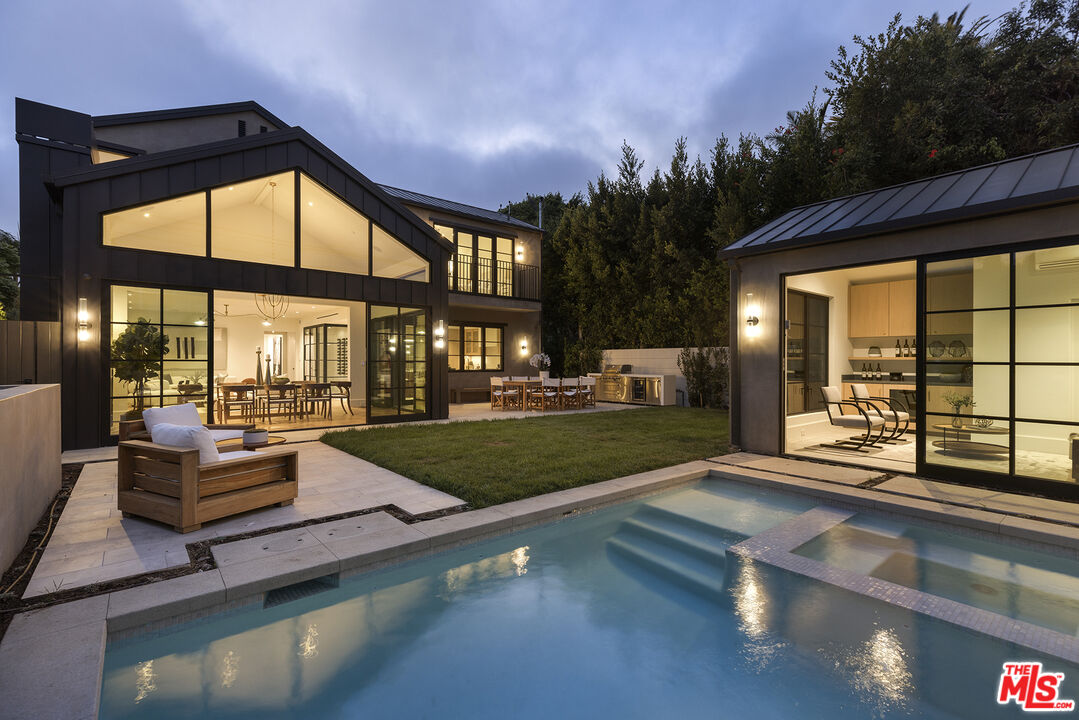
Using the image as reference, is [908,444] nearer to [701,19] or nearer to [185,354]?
[185,354]

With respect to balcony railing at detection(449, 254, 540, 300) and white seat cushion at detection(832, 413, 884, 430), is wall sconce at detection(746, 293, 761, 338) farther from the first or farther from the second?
balcony railing at detection(449, 254, 540, 300)

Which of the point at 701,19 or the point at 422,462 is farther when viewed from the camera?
the point at 701,19

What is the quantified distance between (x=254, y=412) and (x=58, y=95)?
78897 millimetres

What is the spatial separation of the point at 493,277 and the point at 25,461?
11626mm

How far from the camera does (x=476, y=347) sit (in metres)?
14.1

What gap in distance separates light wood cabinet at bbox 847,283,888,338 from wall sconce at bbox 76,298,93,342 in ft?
38.7

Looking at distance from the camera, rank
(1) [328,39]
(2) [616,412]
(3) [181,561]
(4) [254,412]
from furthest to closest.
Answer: (1) [328,39], (2) [616,412], (4) [254,412], (3) [181,561]

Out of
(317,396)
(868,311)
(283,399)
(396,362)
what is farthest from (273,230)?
(868,311)

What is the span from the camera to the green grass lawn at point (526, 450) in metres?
4.54

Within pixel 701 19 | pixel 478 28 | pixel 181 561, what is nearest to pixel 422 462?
pixel 181 561

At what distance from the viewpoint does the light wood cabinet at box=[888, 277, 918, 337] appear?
7.92 metres

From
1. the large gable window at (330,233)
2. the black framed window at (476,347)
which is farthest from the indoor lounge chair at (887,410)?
the black framed window at (476,347)

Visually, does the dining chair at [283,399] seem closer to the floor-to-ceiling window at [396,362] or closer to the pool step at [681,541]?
the floor-to-ceiling window at [396,362]

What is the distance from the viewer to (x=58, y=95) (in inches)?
2270
